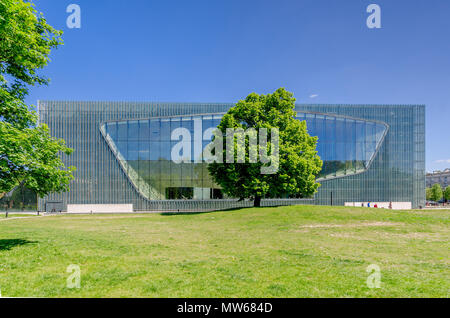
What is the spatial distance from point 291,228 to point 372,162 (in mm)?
36777

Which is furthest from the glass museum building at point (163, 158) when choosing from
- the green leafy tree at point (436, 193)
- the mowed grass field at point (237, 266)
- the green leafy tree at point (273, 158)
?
the green leafy tree at point (436, 193)

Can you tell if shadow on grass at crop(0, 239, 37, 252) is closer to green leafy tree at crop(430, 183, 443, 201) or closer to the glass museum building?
the glass museum building

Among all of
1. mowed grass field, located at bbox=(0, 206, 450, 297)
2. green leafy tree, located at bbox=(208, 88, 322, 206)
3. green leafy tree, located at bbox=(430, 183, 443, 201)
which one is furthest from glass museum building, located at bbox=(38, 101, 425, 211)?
green leafy tree, located at bbox=(430, 183, 443, 201)

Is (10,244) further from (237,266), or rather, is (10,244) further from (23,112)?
(237,266)

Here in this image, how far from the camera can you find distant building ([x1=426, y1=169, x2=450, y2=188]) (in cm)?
15421

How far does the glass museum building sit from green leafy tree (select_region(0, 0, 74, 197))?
2972cm

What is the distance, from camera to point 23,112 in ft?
40.3

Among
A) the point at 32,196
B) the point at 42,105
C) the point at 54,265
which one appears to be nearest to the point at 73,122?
the point at 42,105

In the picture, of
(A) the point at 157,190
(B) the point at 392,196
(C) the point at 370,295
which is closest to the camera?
(C) the point at 370,295

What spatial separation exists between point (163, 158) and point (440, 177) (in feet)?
622

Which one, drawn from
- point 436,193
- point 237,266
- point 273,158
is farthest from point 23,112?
point 436,193

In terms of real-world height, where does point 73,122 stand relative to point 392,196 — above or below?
above
